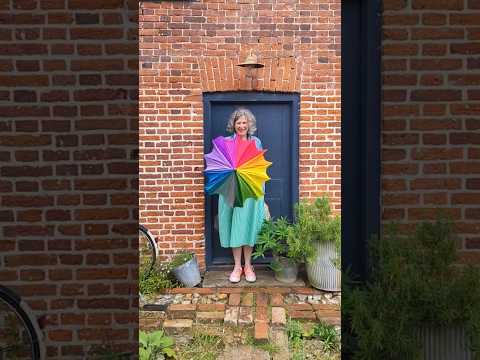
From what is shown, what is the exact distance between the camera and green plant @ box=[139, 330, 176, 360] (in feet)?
14.1

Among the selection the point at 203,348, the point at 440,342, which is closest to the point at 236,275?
the point at 203,348

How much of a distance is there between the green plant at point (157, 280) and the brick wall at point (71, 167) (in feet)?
9.91

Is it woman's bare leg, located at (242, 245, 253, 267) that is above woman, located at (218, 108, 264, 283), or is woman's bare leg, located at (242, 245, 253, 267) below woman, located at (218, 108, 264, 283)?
below

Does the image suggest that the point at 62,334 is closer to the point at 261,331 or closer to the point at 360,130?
the point at 360,130

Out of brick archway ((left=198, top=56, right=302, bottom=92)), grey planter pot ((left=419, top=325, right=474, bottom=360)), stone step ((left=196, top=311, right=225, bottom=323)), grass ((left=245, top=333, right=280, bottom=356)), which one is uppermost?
brick archway ((left=198, top=56, right=302, bottom=92))

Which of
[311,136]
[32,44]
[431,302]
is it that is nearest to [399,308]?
[431,302]

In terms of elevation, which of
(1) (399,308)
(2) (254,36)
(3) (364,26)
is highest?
(2) (254,36)

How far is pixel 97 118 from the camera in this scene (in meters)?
2.81

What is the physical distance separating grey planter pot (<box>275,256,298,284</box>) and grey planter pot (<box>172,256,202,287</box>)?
0.91 metres

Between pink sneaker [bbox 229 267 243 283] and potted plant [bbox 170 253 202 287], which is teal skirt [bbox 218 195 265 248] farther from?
potted plant [bbox 170 253 202 287]

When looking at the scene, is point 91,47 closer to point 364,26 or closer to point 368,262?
point 364,26

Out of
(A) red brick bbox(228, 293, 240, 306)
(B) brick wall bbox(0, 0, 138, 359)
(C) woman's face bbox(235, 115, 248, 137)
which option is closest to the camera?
(B) brick wall bbox(0, 0, 138, 359)

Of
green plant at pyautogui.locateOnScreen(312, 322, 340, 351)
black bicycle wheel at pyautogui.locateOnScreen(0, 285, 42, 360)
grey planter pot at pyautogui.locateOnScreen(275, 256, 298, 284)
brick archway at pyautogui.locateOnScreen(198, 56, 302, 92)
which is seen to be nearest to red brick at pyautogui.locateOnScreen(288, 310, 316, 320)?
green plant at pyautogui.locateOnScreen(312, 322, 340, 351)

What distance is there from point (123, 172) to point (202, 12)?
3794mm
